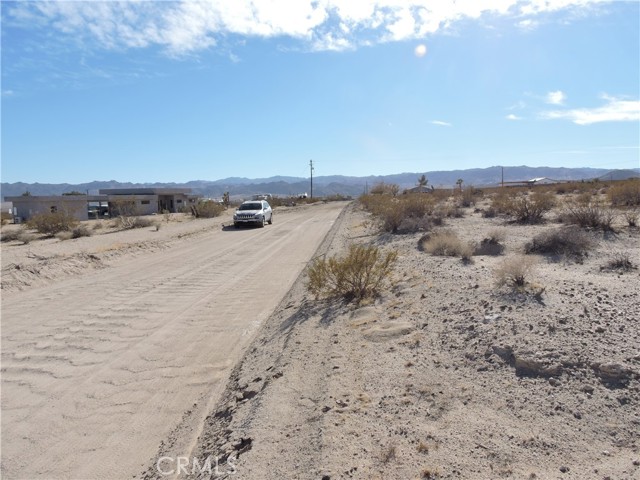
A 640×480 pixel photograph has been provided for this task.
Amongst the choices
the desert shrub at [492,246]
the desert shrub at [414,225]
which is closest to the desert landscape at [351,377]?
the desert shrub at [492,246]

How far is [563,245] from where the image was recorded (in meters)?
10.8

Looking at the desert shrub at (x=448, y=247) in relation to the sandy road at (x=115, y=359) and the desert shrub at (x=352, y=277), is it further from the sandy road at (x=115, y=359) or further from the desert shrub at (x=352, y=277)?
the sandy road at (x=115, y=359)

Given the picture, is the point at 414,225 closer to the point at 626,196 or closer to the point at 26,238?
the point at 626,196

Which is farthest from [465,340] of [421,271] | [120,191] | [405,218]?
[120,191]

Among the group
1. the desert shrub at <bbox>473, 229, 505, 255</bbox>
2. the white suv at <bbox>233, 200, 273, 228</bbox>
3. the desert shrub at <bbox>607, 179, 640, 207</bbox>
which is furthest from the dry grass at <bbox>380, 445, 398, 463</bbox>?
the white suv at <bbox>233, 200, 273, 228</bbox>

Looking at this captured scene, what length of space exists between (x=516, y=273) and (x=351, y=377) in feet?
11.7

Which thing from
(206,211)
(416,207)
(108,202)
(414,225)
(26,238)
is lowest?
(26,238)

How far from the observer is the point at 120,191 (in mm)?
76312

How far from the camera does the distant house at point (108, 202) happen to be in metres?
51.5

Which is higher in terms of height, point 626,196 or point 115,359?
point 626,196

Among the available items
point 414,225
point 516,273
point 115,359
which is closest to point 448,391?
point 516,273

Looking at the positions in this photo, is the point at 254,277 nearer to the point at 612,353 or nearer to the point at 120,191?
the point at 612,353

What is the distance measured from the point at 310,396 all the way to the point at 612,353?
3.12 m

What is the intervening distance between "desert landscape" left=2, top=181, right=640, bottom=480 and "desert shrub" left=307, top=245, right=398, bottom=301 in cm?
10
